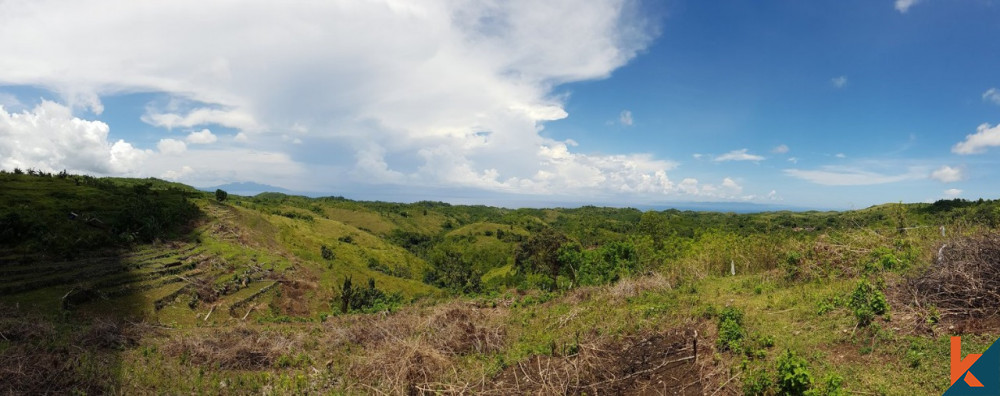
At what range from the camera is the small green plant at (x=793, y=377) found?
625cm

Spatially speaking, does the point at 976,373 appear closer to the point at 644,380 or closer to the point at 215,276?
the point at 644,380

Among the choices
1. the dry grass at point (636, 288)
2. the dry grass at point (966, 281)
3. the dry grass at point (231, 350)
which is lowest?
the dry grass at point (231, 350)

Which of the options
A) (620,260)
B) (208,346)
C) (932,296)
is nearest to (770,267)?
(620,260)

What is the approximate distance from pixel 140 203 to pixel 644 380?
37245 mm

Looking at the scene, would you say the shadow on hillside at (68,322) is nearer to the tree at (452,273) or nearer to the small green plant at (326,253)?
the small green plant at (326,253)

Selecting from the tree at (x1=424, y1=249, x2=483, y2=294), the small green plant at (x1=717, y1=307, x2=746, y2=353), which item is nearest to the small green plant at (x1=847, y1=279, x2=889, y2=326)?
the small green plant at (x1=717, y1=307, x2=746, y2=353)

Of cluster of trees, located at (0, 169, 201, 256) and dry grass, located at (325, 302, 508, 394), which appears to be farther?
cluster of trees, located at (0, 169, 201, 256)

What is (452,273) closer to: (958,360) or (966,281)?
(966,281)

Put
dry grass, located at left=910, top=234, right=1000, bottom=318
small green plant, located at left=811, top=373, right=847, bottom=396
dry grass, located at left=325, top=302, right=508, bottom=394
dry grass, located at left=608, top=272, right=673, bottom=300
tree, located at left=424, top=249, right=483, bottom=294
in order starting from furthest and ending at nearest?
tree, located at left=424, top=249, right=483, bottom=294
dry grass, located at left=608, top=272, right=673, bottom=300
dry grass, located at left=325, top=302, right=508, bottom=394
dry grass, located at left=910, top=234, right=1000, bottom=318
small green plant, located at left=811, top=373, right=847, bottom=396

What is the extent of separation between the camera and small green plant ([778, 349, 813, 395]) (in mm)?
6254

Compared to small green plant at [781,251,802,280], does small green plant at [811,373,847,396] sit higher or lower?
lower

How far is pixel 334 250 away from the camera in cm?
5850

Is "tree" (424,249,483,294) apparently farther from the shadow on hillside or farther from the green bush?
the shadow on hillside

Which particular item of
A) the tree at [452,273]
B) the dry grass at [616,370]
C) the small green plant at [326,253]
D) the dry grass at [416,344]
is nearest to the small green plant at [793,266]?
the dry grass at [616,370]
